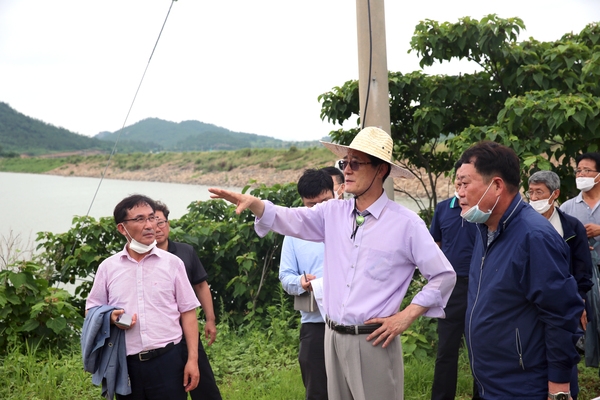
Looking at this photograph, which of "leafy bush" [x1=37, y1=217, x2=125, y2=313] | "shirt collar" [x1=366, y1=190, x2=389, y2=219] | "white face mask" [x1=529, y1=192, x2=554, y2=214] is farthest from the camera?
"leafy bush" [x1=37, y1=217, x2=125, y2=313]

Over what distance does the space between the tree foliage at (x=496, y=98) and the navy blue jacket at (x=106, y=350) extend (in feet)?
12.0

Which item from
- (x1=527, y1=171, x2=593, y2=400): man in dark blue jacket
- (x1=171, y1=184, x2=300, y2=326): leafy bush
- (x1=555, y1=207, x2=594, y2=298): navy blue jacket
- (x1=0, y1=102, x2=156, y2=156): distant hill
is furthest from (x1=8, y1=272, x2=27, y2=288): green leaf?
(x1=0, y1=102, x2=156, y2=156): distant hill

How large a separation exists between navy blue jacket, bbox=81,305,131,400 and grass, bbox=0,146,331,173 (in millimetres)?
21292

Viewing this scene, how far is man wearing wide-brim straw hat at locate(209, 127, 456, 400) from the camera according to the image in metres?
2.87

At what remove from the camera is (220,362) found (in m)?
5.64

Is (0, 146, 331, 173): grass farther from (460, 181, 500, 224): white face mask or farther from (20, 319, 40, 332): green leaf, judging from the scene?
(460, 181, 500, 224): white face mask

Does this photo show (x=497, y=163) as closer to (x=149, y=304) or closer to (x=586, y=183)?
(x=149, y=304)

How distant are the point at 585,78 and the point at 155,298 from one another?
16.1 feet

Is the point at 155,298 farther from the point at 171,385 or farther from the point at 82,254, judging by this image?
the point at 82,254

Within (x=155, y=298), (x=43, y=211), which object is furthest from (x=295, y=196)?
(x=43, y=211)

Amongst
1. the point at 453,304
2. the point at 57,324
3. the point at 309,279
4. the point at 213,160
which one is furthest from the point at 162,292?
the point at 213,160

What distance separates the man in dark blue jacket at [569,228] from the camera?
394cm

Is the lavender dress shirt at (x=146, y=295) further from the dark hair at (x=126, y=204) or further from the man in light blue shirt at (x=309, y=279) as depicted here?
the man in light blue shirt at (x=309, y=279)

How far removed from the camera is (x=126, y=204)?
3.54 metres
